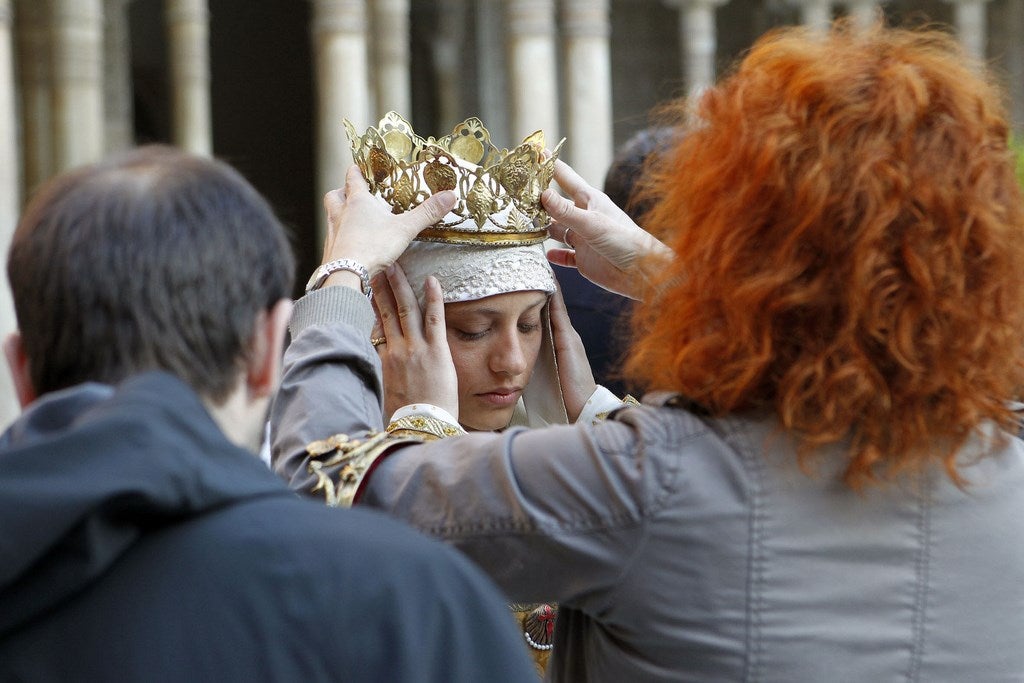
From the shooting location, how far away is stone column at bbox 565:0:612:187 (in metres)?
15.1

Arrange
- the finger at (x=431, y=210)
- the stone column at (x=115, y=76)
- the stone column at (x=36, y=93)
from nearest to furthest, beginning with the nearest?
the finger at (x=431, y=210), the stone column at (x=36, y=93), the stone column at (x=115, y=76)

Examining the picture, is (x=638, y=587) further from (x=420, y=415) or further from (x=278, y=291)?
(x=420, y=415)

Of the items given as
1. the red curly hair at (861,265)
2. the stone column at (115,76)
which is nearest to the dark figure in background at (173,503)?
the red curly hair at (861,265)

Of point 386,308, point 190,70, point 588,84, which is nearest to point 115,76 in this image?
point 190,70

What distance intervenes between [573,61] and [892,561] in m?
14.2

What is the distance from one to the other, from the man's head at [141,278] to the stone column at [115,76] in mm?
13987

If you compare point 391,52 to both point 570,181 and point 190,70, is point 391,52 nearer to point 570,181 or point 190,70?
point 190,70

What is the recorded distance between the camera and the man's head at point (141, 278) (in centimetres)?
112

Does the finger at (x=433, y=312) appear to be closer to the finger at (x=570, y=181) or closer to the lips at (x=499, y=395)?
the lips at (x=499, y=395)

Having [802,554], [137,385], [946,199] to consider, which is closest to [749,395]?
[802,554]

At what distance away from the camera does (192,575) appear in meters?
1.03

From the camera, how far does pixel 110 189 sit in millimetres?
1155

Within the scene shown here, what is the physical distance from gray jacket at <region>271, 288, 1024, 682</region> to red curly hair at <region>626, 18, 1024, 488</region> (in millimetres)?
50

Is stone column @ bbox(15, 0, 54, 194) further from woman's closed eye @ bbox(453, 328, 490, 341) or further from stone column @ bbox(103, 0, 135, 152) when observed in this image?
woman's closed eye @ bbox(453, 328, 490, 341)
